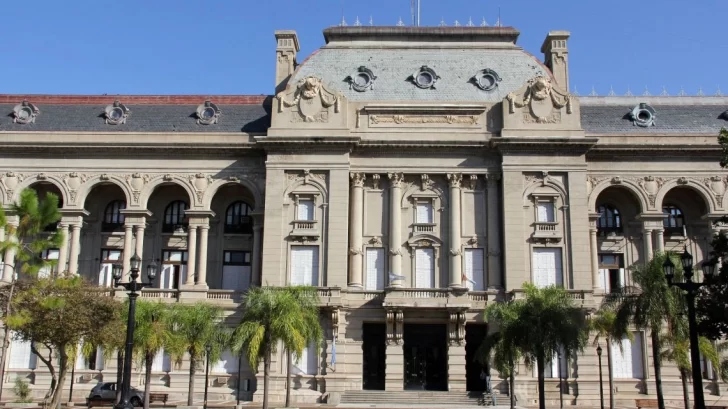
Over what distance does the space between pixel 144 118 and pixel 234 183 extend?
8440 mm

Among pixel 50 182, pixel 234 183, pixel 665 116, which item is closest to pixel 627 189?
pixel 665 116

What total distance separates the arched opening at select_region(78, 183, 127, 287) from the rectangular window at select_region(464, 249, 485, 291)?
74.4ft

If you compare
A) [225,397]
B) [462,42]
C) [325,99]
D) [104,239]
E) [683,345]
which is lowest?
[225,397]

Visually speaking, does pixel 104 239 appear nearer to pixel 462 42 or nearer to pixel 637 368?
pixel 462 42

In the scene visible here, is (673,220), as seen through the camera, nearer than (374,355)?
No

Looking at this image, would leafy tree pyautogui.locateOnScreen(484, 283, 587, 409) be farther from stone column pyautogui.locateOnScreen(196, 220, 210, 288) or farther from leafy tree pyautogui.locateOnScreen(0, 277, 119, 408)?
stone column pyautogui.locateOnScreen(196, 220, 210, 288)

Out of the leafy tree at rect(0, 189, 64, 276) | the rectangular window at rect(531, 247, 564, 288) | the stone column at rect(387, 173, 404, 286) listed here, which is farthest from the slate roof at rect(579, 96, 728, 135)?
the leafy tree at rect(0, 189, 64, 276)

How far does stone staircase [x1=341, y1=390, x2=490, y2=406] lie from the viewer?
45.8 m

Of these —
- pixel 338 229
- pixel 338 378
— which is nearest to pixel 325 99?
pixel 338 229

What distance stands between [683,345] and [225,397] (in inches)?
1033

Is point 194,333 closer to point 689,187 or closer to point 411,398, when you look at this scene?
point 411,398

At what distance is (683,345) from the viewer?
121ft

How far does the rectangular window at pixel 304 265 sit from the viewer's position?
4950 centimetres

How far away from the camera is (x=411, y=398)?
151 ft
